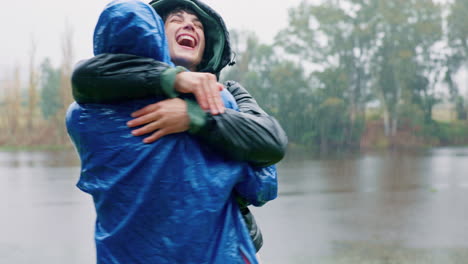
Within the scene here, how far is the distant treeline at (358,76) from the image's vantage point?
24578 millimetres

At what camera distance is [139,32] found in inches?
39.8

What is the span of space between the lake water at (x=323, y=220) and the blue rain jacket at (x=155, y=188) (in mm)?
3403

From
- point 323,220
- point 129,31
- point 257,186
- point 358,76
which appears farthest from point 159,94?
point 358,76

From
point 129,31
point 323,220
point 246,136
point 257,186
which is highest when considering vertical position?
point 129,31

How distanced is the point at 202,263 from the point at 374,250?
13.1 feet

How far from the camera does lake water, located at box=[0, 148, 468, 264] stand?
4520 millimetres

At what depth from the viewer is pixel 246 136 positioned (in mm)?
1052

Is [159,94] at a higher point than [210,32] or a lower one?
lower

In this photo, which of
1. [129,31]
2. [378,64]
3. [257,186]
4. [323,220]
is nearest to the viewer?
[129,31]

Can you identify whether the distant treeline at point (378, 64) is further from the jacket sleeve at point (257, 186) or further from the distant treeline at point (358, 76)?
the jacket sleeve at point (257, 186)

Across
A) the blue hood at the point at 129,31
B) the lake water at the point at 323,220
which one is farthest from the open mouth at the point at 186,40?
the lake water at the point at 323,220

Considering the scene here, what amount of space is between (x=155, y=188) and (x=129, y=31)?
1.10 feet

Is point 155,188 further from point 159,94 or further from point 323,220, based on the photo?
point 323,220

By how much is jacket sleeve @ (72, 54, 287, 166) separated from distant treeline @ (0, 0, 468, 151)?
74.2ft
